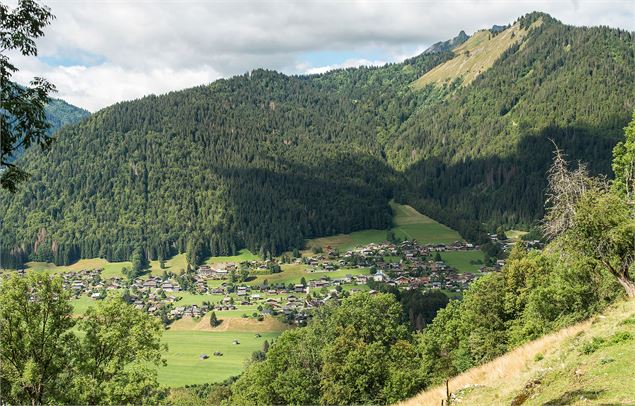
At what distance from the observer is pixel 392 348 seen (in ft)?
168

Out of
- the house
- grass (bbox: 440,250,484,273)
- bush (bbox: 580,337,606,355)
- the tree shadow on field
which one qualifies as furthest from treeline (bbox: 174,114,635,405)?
grass (bbox: 440,250,484,273)

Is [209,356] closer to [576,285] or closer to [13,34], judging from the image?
[576,285]

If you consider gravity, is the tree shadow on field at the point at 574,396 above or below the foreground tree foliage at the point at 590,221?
below

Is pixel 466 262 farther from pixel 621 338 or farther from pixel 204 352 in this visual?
pixel 621 338

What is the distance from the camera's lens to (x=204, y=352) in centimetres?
13275

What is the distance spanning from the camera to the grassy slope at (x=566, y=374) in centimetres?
1585

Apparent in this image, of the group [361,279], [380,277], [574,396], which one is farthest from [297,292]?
[574,396]

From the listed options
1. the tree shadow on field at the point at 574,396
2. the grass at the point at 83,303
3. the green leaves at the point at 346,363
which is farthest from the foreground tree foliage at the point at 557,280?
the grass at the point at 83,303

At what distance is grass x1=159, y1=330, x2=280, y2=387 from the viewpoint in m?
115

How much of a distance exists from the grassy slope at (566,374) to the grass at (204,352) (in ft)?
306

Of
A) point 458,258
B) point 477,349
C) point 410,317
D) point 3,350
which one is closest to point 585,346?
point 3,350

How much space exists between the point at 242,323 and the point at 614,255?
134 metres

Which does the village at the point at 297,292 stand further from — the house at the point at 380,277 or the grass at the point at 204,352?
the grass at the point at 204,352

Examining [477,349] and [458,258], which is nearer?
[477,349]
